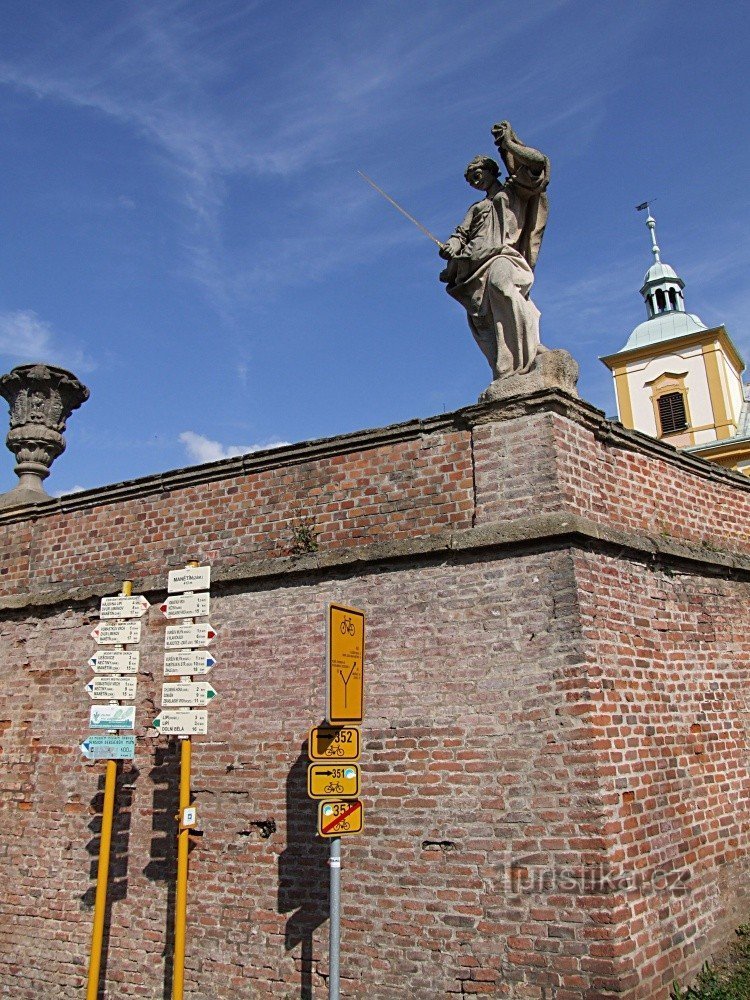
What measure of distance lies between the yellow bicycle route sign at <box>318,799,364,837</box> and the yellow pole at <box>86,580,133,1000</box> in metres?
2.81

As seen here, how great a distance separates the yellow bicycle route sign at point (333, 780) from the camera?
543cm

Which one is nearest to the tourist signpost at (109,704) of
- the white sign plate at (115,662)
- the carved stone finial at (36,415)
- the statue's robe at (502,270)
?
the white sign plate at (115,662)

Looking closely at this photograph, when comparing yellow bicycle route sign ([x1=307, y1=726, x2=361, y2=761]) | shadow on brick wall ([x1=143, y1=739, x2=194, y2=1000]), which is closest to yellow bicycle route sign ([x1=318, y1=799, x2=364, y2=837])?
yellow bicycle route sign ([x1=307, y1=726, x2=361, y2=761])

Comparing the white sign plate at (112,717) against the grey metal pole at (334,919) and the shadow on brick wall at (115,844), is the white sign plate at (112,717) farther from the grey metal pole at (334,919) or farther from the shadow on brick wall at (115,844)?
the grey metal pole at (334,919)

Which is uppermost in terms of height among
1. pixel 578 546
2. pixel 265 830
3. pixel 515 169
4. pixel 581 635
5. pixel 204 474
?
pixel 515 169

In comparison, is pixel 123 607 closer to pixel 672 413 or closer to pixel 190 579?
pixel 190 579

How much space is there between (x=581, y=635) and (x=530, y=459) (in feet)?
4.72

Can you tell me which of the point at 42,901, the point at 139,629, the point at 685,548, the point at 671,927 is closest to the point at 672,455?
the point at 685,548

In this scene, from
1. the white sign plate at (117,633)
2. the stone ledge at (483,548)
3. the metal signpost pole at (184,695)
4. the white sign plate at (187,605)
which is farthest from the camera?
the white sign plate at (117,633)

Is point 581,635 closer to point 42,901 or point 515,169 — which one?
point 515,169

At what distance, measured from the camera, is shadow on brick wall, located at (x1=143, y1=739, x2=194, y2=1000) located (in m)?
7.25

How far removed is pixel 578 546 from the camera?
20.7 ft

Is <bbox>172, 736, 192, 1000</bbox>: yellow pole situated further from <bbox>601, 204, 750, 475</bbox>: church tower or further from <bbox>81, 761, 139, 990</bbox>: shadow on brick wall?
<bbox>601, 204, 750, 475</bbox>: church tower

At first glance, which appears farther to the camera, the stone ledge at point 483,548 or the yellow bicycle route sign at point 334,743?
the stone ledge at point 483,548
